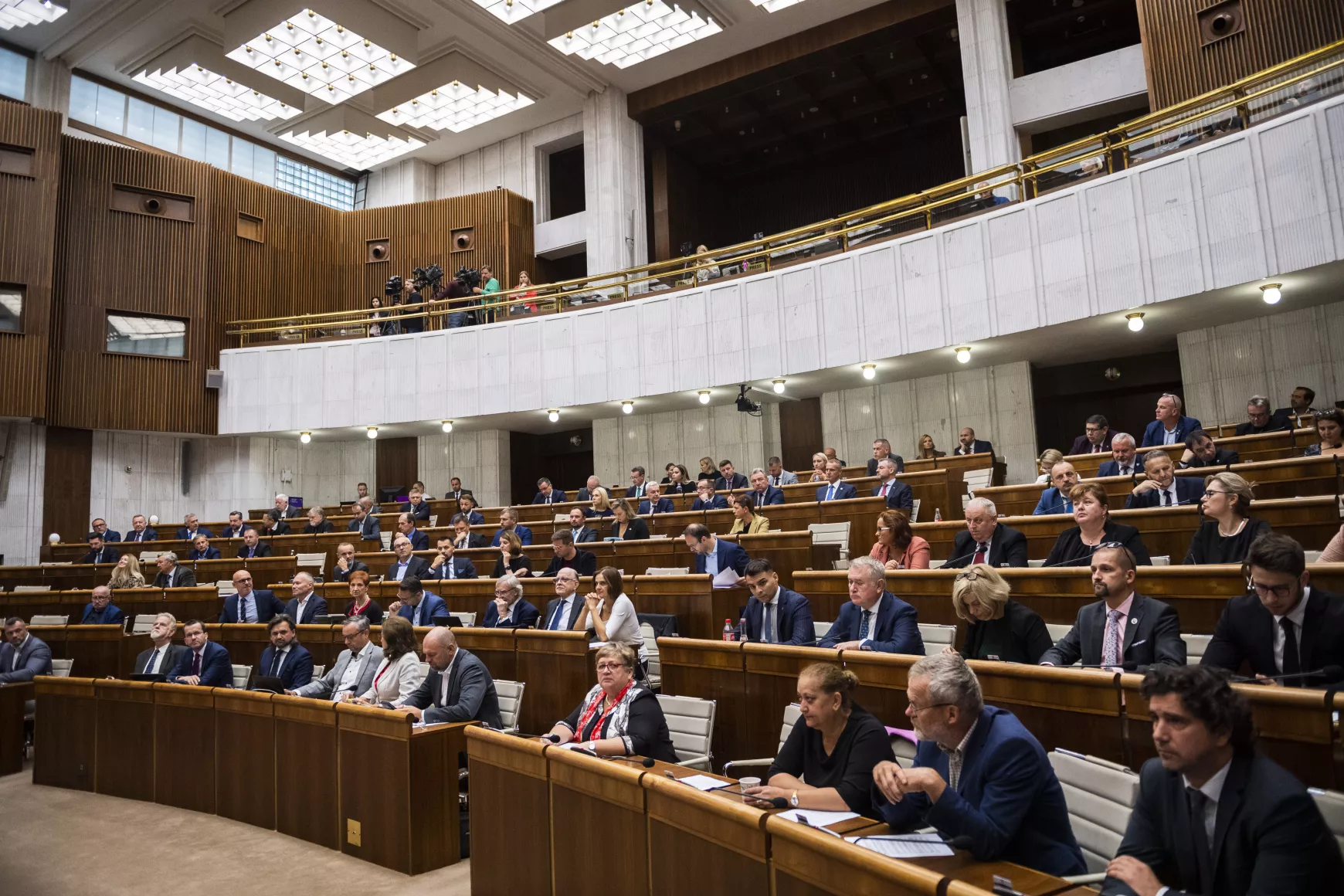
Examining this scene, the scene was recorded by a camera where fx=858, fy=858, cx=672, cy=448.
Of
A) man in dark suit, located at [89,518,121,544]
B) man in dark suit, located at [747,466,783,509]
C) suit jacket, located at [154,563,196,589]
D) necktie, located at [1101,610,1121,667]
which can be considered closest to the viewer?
necktie, located at [1101,610,1121,667]

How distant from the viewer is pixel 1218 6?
390 inches

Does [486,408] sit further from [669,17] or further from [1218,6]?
[1218,6]

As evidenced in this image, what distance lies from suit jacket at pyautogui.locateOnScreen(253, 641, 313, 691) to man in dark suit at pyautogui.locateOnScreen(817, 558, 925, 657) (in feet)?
11.2

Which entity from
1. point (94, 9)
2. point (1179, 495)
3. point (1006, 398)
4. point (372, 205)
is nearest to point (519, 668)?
point (1179, 495)

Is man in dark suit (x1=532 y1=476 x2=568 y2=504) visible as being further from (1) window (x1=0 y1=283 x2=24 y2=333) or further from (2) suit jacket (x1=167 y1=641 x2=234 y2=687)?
(1) window (x1=0 y1=283 x2=24 y2=333)

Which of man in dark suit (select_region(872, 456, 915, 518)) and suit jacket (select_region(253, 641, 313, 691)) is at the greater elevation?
man in dark suit (select_region(872, 456, 915, 518))

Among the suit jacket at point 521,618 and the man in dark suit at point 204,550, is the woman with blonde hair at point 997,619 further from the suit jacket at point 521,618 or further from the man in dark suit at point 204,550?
the man in dark suit at point 204,550

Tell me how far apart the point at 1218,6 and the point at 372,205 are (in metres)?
15.7

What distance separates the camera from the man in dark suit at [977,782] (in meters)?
2.01

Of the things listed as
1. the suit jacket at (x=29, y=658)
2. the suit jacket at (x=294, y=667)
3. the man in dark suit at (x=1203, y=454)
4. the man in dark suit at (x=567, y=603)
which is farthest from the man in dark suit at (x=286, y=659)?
the man in dark suit at (x=1203, y=454)

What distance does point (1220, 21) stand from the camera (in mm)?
9906

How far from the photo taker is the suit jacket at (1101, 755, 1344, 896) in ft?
5.39

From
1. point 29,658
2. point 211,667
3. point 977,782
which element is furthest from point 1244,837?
point 29,658

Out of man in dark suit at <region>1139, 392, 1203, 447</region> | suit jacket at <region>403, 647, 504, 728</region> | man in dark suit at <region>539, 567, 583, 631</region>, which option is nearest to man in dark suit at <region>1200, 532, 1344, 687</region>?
suit jacket at <region>403, 647, 504, 728</region>
